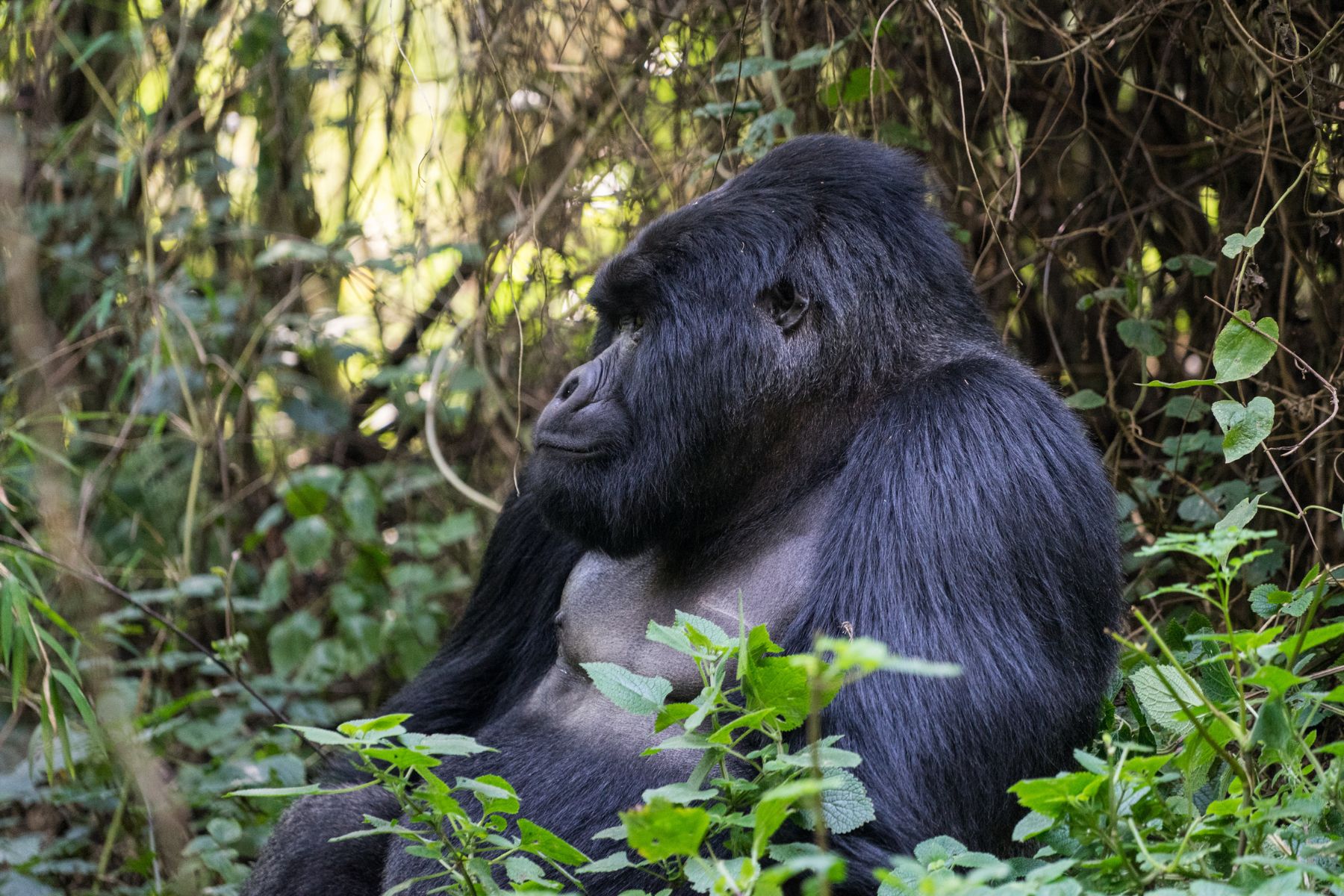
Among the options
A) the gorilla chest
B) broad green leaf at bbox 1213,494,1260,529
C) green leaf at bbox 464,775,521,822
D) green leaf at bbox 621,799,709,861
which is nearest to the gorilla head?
the gorilla chest

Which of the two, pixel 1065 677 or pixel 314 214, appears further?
pixel 314 214

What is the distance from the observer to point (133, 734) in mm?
3705

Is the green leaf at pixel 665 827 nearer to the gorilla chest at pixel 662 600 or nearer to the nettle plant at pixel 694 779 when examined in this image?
the nettle plant at pixel 694 779

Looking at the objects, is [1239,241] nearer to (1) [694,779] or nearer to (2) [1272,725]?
(2) [1272,725]

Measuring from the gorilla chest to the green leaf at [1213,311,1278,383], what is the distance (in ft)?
2.56

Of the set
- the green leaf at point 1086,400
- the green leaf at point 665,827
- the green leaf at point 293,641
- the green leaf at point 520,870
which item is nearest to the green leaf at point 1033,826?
the green leaf at point 665,827

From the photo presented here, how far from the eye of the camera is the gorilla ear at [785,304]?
8.34 feet

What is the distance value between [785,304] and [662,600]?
25.2 inches

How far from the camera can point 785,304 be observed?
256cm

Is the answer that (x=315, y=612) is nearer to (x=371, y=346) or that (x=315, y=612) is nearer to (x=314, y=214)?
(x=371, y=346)

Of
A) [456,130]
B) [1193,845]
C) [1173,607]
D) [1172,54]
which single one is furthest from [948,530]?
[456,130]

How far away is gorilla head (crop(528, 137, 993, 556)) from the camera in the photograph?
99.0 inches

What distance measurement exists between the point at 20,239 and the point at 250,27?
1166mm

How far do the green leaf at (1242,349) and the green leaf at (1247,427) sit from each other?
56 millimetres
